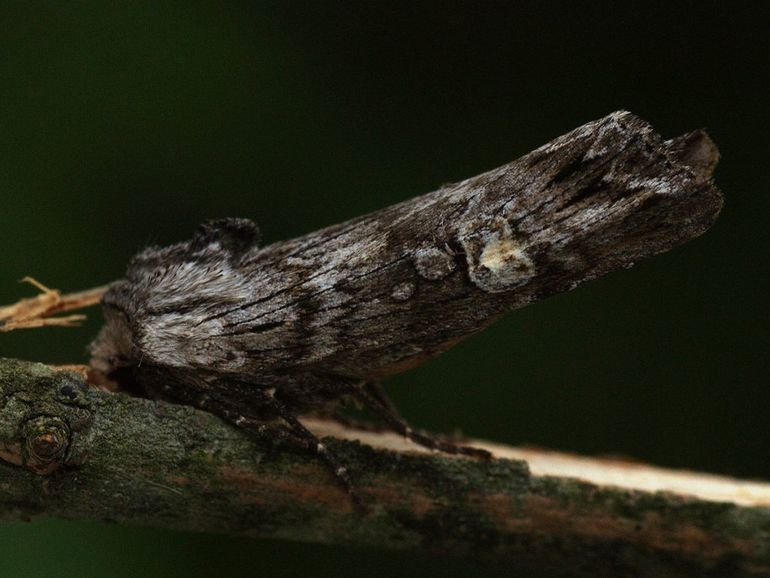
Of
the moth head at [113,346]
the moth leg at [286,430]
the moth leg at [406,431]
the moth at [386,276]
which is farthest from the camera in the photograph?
the moth leg at [406,431]

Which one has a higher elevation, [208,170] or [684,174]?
[208,170]

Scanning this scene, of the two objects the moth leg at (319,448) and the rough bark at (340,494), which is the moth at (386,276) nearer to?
the moth leg at (319,448)

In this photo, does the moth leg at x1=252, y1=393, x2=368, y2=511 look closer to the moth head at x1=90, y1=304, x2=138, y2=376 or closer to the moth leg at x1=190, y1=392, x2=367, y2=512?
the moth leg at x1=190, y1=392, x2=367, y2=512

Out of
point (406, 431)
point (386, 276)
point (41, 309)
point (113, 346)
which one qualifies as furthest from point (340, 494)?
point (41, 309)

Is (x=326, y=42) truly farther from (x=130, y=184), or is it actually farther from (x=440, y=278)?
(x=440, y=278)

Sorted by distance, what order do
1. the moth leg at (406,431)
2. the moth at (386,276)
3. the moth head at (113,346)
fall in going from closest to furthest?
1. the moth at (386,276)
2. the moth head at (113,346)
3. the moth leg at (406,431)

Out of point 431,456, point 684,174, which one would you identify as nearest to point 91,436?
point 431,456

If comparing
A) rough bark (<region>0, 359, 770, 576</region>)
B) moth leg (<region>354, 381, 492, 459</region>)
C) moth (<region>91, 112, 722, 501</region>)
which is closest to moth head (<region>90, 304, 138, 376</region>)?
moth (<region>91, 112, 722, 501</region>)

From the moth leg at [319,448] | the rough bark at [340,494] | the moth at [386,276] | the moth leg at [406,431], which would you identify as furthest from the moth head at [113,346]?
the moth leg at [406,431]
